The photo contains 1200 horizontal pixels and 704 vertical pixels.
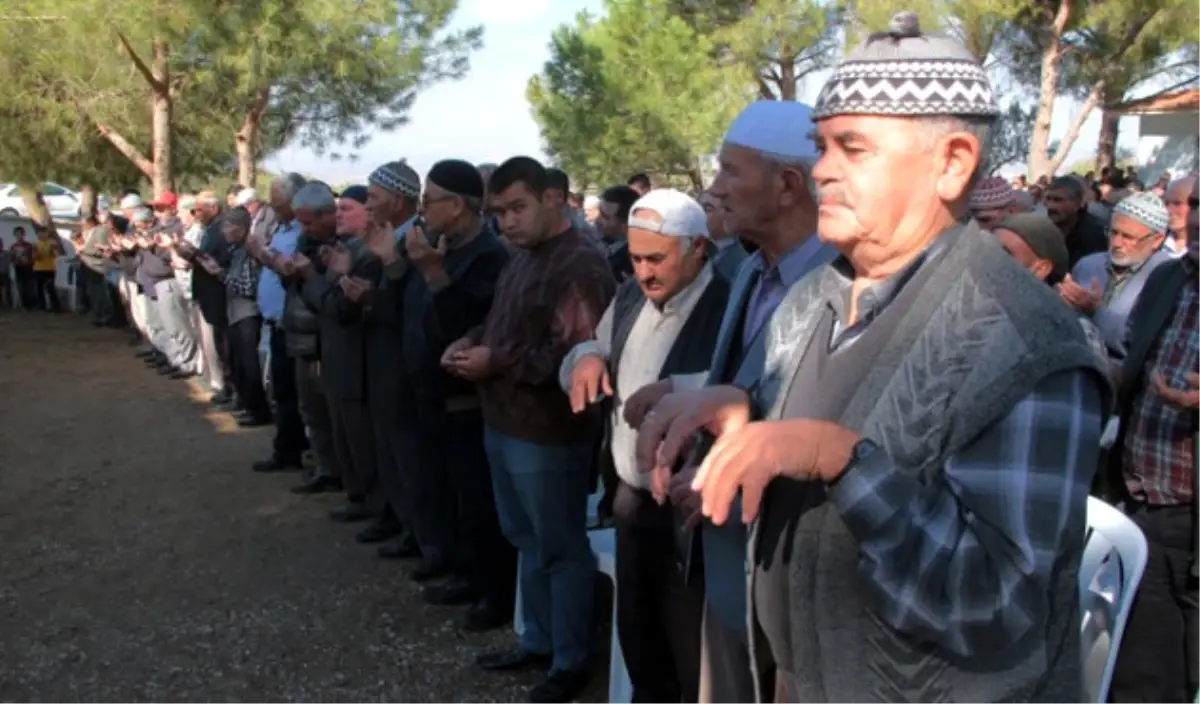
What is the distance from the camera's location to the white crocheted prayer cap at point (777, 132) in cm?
248

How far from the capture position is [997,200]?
441cm

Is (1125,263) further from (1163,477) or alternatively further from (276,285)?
(276,285)

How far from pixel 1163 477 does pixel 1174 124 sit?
24344 millimetres

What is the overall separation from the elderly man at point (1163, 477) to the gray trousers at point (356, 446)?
3873mm

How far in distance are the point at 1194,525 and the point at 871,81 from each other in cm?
240

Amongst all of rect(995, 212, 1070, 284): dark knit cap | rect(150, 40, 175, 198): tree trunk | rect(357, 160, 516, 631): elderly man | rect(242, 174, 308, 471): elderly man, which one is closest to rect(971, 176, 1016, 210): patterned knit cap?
rect(995, 212, 1070, 284): dark knit cap

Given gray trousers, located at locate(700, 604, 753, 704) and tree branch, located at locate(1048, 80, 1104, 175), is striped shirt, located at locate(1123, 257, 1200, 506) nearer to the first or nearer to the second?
gray trousers, located at locate(700, 604, 753, 704)

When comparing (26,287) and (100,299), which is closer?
(100,299)

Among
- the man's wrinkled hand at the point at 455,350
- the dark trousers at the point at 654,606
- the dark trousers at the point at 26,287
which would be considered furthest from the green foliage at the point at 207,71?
the dark trousers at the point at 654,606

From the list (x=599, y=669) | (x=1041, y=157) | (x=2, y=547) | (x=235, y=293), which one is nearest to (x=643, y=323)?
(x=599, y=669)

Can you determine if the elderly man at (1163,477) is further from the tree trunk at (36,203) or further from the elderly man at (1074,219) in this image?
the tree trunk at (36,203)

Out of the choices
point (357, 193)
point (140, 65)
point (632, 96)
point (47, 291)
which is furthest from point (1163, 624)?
point (632, 96)

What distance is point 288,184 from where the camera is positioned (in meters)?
7.46

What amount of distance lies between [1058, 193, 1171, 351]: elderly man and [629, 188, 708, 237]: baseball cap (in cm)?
179
